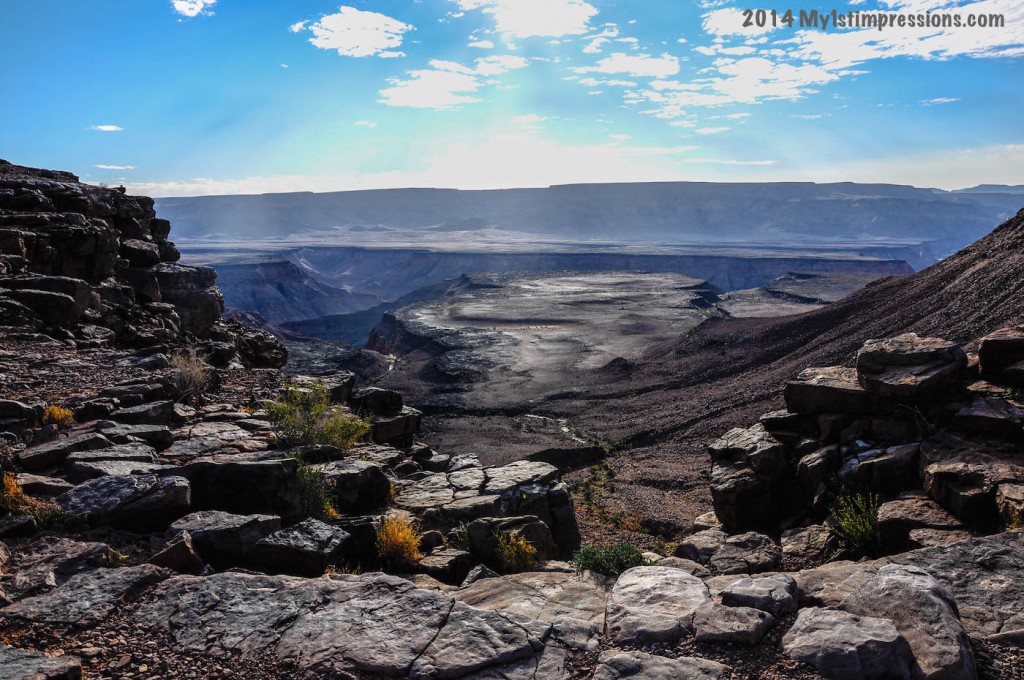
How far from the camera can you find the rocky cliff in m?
14.7

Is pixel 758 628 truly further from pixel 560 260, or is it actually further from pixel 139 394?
pixel 560 260

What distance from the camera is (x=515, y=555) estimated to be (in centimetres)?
766

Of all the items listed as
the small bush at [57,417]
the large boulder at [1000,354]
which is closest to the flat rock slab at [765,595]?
the large boulder at [1000,354]

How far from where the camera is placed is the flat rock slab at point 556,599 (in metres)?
4.98

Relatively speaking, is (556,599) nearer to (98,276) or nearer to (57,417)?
(57,417)

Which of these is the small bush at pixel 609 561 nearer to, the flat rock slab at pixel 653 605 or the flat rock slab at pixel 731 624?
the flat rock slab at pixel 653 605

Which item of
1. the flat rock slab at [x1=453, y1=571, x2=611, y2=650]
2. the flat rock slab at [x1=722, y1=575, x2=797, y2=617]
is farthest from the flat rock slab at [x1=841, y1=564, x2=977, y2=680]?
the flat rock slab at [x1=453, y1=571, x2=611, y2=650]

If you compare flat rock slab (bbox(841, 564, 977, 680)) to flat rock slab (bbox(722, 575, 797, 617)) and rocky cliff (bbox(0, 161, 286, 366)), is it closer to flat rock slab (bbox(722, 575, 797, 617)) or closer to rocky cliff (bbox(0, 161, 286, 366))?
flat rock slab (bbox(722, 575, 797, 617))

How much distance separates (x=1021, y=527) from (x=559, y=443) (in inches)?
834

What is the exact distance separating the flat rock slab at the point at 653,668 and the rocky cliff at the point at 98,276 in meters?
13.8

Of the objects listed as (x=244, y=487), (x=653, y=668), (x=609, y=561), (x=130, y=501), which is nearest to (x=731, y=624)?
(x=653, y=668)

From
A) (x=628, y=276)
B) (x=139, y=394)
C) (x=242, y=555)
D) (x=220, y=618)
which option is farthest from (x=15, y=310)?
(x=628, y=276)

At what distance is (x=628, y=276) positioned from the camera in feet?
306

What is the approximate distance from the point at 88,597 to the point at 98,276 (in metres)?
14.7
